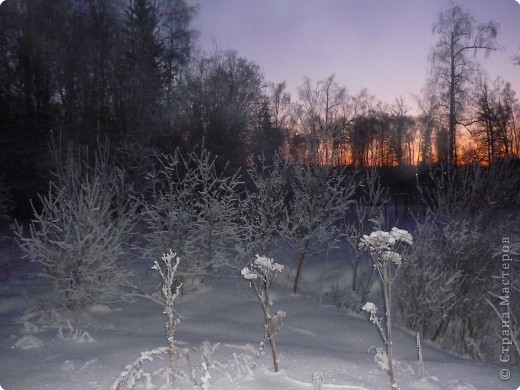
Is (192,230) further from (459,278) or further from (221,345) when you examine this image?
(459,278)

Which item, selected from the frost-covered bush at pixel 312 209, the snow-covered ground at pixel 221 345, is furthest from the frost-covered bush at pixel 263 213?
the snow-covered ground at pixel 221 345

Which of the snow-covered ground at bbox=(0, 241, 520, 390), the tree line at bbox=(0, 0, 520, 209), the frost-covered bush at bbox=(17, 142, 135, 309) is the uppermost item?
the tree line at bbox=(0, 0, 520, 209)

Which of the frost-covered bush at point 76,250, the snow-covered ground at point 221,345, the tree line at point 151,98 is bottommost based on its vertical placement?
the snow-covered ground at point 221,345

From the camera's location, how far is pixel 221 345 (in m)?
5.97

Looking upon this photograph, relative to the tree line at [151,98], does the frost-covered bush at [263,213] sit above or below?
below

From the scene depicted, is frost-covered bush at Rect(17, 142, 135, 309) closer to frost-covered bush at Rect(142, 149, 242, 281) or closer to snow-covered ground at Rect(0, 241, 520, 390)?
snow-covered ground at Rect(0, 241, 520, 390)

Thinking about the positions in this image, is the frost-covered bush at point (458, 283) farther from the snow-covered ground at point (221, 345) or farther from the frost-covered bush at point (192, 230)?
the frost-covered bush at point (192, 230)

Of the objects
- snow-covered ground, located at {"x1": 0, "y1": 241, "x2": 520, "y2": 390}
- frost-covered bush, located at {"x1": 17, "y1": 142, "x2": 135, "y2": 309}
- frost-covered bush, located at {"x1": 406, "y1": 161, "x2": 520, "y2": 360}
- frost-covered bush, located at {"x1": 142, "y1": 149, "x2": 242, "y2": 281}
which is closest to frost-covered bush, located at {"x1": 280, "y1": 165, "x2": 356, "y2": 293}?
snow-covered ground, located at {"x1": 0, "y1": 241, "x2": 520, "y2": 390}

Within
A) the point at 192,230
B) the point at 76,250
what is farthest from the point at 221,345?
the point at 192,230

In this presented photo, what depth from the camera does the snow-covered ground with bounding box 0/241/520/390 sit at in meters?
4.80

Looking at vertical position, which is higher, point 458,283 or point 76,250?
point 76,250

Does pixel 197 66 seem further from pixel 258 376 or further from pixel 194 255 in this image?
pixel 258 376

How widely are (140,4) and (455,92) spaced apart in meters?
13.6

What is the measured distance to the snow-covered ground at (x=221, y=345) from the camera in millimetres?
4797
